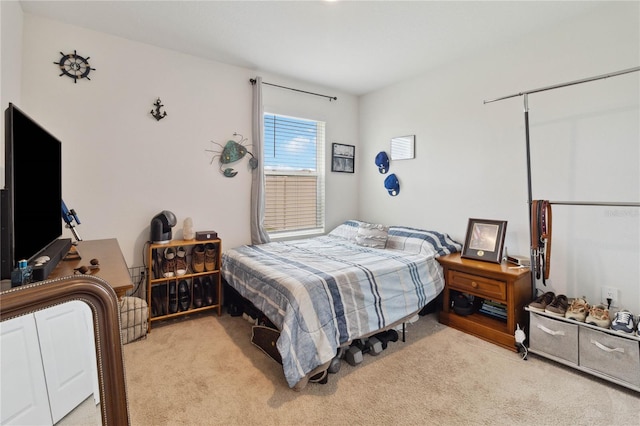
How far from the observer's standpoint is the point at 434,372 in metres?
2.03

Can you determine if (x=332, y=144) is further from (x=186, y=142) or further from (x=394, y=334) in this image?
(x=394, y=334)

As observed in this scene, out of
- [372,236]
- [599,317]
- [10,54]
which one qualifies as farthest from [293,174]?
[599,317]

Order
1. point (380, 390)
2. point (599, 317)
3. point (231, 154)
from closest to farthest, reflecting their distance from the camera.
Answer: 1. point (380, 390)
2. point (599, 317)
3. point (231, 154)

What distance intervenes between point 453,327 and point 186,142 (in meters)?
3.02

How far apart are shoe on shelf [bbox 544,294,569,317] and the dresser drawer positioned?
29cm

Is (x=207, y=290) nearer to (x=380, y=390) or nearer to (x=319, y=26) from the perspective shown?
(x=380, y=390)

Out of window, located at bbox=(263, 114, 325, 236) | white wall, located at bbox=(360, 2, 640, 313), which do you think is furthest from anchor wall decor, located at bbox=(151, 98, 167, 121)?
white wall, located at bbox=(360, 2, 640, 313)

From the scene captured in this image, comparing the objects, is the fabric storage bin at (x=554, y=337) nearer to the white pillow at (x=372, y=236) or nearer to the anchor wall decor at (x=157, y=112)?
the white pillow at (x=372, y=236)

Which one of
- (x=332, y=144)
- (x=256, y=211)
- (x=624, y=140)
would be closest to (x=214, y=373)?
(x=256, y=211)

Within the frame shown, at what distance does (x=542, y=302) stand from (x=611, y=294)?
1.60 ft

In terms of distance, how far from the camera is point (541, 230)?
7.30 feet

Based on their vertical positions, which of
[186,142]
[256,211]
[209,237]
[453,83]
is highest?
[453,83]

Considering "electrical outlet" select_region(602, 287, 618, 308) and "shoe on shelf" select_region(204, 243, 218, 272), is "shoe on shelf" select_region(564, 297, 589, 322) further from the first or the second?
"shoe on shelf" select_region(204, 243, 218, 272)

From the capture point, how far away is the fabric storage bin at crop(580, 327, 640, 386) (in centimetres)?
180
